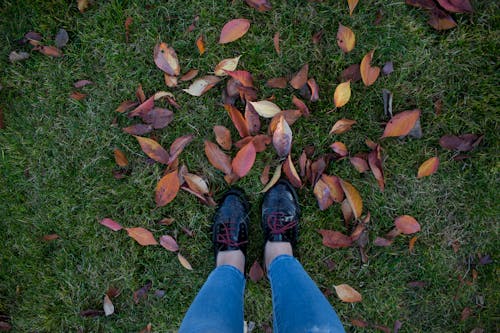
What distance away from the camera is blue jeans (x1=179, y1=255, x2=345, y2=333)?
1226 mm

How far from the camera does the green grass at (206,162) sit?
1807mm

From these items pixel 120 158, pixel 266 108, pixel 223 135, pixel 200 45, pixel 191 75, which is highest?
pixel 200 45

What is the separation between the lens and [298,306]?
1278mm

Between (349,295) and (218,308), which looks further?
(349,295)

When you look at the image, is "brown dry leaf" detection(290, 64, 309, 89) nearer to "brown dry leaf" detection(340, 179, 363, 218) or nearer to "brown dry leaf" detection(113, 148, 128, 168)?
"brown dry leaf" detection(340, 179, 363, 218)

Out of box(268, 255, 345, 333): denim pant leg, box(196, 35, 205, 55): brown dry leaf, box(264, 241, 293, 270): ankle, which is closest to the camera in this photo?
box(268, 255, 345, 333): denim pant leg

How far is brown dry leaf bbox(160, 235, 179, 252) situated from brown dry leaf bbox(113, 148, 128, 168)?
0.44 m

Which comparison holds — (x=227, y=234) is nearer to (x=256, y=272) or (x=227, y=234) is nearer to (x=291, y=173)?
(x=256, y=272)

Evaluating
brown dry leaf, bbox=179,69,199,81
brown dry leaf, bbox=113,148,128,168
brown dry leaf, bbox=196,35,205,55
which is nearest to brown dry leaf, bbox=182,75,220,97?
brown dry leaf, bbox=179,69,199,81

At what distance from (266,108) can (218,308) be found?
3.10 ft

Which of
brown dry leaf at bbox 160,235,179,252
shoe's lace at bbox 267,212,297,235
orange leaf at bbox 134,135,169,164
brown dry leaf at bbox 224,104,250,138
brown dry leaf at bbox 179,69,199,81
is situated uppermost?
brown dry leaf at bbox 179,69,199,81

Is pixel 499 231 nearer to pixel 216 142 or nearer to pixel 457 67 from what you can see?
pixel 457 67

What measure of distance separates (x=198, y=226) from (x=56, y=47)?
3.98 ft

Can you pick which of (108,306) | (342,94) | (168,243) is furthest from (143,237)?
(342,94)
